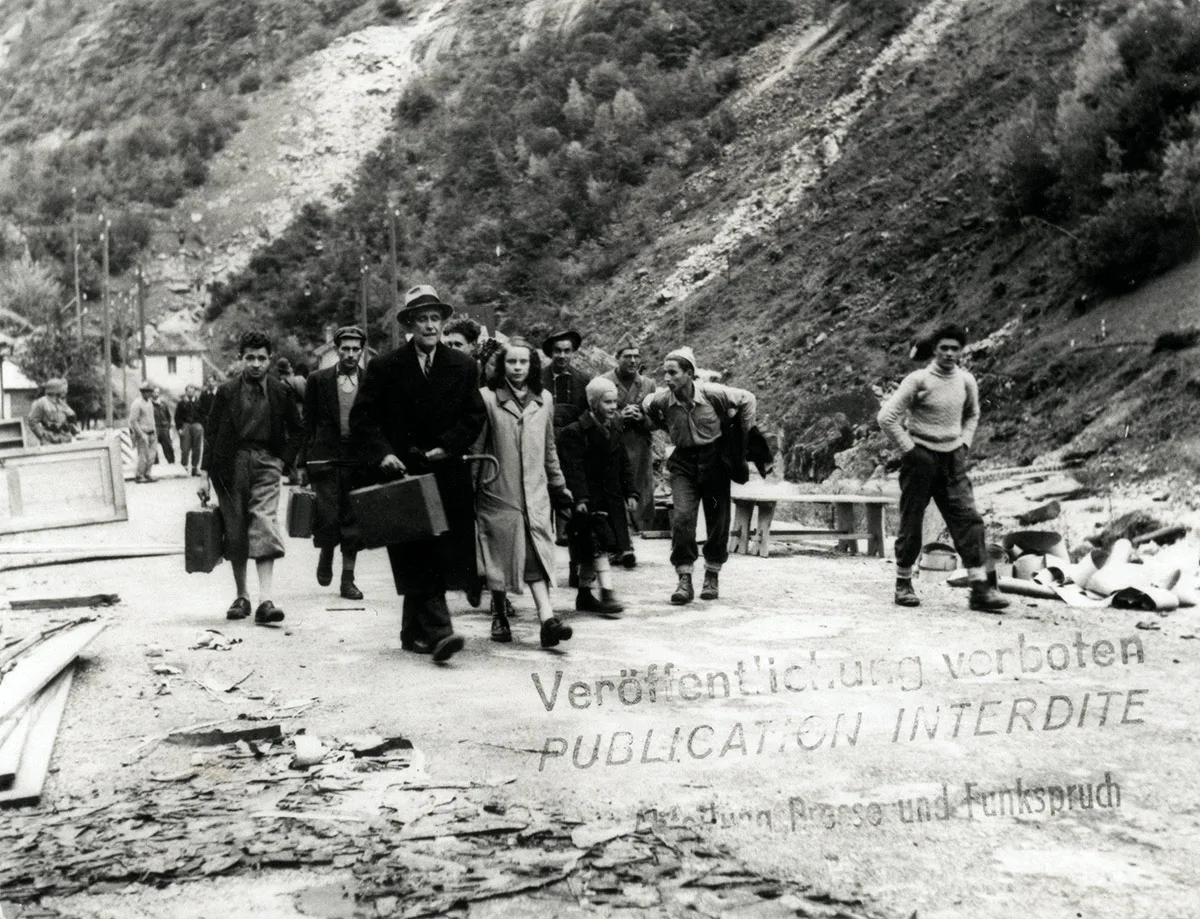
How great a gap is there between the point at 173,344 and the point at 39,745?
71060mm

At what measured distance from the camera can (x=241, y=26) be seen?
8594 cm

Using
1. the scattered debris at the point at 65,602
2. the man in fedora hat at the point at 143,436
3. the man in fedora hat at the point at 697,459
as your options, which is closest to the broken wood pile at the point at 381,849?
the man in fedora hat at the point at 697,459

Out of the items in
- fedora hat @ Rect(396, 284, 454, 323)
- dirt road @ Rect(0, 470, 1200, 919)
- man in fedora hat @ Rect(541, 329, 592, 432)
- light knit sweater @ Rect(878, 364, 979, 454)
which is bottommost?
dirt road @ Rect(0, 470, 1200, 919)

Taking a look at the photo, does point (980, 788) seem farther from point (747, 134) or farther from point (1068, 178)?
point (747, 134)

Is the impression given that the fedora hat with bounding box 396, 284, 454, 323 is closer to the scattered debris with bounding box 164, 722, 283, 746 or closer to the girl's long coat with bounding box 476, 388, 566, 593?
the girl's long coat with bounding box 476, 388, 566, 593

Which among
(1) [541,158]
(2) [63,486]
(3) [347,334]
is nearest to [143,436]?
(2) [63,486]

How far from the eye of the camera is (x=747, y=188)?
1371 inches

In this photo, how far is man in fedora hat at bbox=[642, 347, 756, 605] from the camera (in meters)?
10.0

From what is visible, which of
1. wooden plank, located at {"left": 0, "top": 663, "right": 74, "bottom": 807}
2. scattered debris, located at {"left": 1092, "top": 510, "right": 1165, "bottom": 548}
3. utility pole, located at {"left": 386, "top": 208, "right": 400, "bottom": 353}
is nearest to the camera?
wooden plank, located at {"left": 0, "top": 663, "right": 74, "bottom": 807}

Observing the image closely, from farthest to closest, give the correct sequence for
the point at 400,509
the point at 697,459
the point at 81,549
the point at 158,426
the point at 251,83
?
the point at 251,83, the point at 158,426, the point at 81,549, the point at 697,459, the point at 400,509

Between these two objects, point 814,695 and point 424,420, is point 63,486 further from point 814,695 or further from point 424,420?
point 814,695

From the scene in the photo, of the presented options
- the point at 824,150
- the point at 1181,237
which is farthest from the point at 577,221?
the point at 1181,237

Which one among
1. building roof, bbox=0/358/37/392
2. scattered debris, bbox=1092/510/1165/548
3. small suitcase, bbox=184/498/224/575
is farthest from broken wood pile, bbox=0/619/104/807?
building roof, bbox=0/358/37/392

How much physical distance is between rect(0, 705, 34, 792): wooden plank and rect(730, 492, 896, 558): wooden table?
8142 millimetres
